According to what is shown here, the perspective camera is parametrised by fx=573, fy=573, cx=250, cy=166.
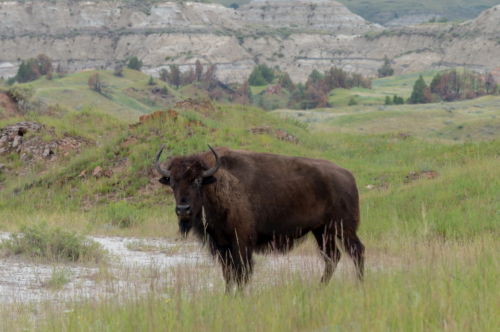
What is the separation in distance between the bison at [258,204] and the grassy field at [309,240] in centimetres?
41

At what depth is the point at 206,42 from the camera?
140000mm

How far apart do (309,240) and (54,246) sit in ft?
14.9

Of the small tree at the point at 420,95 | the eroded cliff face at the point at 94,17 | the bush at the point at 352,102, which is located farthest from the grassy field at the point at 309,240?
the eroded cliff face at the point at 94,17

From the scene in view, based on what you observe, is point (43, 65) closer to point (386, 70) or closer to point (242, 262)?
point (386, 70)

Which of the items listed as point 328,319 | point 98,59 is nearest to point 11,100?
point 328,319

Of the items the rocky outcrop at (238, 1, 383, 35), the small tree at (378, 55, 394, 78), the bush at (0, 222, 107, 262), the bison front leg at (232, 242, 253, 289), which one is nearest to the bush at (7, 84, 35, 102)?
the bush at (0, 222, 107, 262)

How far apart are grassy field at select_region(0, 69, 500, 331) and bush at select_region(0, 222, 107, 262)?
898mm

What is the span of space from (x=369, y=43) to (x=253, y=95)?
213 feet

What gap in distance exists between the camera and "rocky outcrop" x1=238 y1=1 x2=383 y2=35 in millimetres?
181375

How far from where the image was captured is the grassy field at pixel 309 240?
4.66m

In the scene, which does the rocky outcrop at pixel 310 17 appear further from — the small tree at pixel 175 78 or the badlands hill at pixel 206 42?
the small tree at pixel 175 78

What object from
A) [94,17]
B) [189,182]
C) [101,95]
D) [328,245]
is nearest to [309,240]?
[328,245]

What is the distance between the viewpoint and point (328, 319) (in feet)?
15.3

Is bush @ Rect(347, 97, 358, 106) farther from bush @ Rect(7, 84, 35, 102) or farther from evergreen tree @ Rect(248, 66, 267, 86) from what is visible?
bush @ Rect(7, 84, 35, 102)
